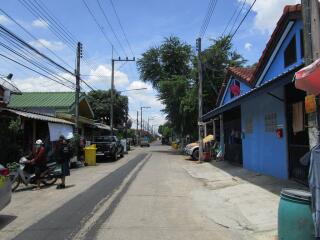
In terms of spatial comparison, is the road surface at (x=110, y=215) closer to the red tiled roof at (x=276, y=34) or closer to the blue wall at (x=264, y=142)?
the blue wall at (x=264, y=142)

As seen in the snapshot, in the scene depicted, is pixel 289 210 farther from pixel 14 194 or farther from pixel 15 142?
pixel 15 142

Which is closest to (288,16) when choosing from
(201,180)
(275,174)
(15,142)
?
(275,174)

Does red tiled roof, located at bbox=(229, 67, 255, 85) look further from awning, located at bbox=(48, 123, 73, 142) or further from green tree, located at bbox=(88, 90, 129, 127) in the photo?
green tree, located at bbox=(88, 90, 129, 127)

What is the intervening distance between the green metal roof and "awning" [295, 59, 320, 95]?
3338 cm

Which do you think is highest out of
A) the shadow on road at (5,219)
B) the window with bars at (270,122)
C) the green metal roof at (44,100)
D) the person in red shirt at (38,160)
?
the green metal roof at (44,100)

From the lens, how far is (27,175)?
15578mm

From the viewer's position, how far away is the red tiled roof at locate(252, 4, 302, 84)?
15511mm

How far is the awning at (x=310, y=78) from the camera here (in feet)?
23.3

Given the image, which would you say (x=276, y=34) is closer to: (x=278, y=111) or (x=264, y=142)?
(x=278, y=111)

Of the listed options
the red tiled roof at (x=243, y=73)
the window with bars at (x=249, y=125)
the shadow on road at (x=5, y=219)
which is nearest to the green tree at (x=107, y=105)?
the red tiled roof at (x=243, y=73)

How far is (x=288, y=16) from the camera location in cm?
1583

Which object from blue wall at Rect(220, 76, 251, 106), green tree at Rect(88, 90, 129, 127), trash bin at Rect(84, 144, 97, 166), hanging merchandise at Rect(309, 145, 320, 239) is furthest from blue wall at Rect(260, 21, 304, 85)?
green tree at Rect(88, 90, 129, 127)

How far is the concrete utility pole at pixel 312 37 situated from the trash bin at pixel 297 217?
1212mm

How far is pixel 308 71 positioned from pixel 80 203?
7.08m
